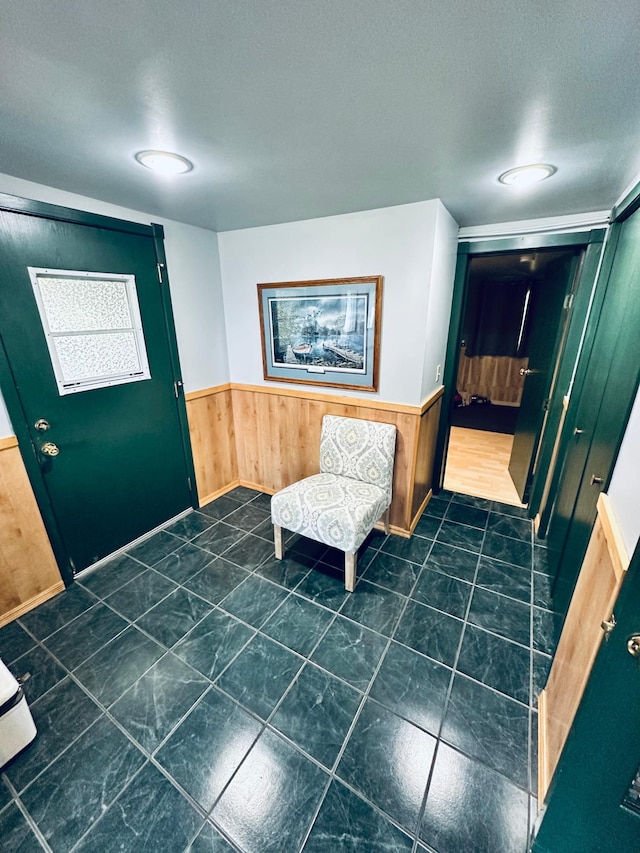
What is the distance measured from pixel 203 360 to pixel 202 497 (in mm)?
1188

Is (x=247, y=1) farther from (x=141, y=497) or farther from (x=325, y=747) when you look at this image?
(x=141, y=497)

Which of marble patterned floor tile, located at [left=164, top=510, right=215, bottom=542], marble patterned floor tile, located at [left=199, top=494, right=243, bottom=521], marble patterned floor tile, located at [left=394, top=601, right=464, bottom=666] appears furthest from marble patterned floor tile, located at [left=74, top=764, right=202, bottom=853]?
marble patterned floor tile, located at [left=199, top=494, right=243, bottom=521]

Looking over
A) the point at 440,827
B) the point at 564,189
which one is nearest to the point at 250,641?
the point at 440,827

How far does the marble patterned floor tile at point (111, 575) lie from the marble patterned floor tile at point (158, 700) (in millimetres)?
699

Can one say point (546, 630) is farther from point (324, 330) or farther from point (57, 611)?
point (57, 611)

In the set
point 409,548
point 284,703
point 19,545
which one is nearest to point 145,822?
point 284,703

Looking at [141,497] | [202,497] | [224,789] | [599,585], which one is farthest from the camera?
[202,497]

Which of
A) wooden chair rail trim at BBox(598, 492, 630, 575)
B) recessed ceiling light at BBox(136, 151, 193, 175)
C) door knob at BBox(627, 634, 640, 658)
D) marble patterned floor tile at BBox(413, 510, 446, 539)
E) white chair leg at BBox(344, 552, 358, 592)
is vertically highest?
recessed ceiling light at BBox(136, 151, 193, 175)

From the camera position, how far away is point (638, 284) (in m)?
1.36

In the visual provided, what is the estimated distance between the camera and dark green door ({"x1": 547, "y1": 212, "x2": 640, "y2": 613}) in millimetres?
1286

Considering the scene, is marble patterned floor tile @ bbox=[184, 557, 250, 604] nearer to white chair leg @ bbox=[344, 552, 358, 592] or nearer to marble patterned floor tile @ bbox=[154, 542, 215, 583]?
marble patterned floor tile @ bbox=[154, 542, 215, 583]

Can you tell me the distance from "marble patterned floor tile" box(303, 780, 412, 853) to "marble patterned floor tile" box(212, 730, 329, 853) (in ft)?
0.13

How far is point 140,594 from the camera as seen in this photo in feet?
6.59

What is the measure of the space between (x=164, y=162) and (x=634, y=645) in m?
2.22
